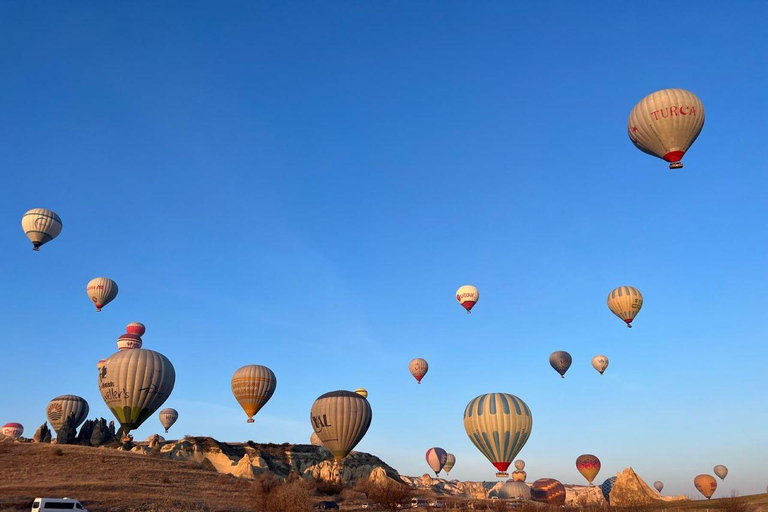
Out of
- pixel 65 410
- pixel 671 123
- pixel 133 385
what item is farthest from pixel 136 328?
pixel 671 123

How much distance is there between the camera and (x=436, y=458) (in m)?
132

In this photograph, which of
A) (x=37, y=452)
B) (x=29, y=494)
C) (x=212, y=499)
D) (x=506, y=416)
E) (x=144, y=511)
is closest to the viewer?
(x=144, y=511)

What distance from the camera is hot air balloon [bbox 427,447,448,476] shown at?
13200 centimetres

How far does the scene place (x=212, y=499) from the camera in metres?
48.2

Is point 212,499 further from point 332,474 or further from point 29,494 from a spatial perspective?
point 332,474

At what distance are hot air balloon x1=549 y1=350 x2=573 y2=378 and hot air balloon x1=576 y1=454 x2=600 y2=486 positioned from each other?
21439mm

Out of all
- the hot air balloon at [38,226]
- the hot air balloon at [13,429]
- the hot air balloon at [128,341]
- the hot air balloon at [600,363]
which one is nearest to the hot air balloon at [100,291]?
the hot air balloon at [38,226]

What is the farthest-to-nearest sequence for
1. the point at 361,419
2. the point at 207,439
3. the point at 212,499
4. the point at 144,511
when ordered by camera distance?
1. the point at 207,439
2. the point at 361,419
3. the point at 212,499
4. the point at 144,511

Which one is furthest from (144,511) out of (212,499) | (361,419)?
(361,419)

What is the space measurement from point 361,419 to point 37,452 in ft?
105

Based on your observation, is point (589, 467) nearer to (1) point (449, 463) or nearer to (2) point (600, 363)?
(2) point (600, 363)

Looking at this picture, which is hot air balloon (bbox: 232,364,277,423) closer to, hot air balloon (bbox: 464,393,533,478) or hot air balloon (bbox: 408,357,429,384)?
hot air balloon (bbox: 464,393,533,478)

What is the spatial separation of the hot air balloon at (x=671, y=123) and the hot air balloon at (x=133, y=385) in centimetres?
5333

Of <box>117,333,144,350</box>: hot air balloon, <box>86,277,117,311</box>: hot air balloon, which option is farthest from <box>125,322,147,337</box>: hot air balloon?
<box>86,277,117,311</box>: hot air balloon
